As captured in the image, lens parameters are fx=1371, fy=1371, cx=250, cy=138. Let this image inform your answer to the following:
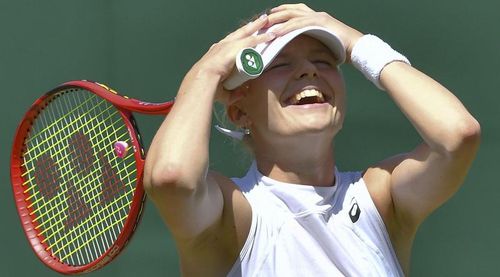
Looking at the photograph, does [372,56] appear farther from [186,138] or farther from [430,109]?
[186,138]

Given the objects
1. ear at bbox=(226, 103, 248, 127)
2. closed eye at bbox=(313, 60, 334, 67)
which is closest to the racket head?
ear at bbox=(226, 103, 248, 127)

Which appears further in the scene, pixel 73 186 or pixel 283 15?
pixel 73 186

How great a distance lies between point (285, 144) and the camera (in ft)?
9.78

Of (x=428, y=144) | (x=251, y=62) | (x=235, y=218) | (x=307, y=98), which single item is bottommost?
(x=235, y=218)

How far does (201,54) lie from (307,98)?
959mm

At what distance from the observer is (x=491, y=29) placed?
3.85m

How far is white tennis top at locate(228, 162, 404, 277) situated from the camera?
2.90 meters

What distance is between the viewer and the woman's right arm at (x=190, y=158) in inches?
110

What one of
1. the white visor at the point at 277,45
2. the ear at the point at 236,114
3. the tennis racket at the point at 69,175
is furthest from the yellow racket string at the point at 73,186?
the white visor at the point at 277,45

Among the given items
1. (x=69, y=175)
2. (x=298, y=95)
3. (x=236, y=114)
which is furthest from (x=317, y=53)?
(x=69, y=175)

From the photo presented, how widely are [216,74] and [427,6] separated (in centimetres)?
111

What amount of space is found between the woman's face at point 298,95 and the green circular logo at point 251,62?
9 centimetres

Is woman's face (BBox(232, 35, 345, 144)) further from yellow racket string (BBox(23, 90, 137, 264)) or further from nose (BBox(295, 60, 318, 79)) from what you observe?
yellow racket string (BBox(23, 90, 137, 264))

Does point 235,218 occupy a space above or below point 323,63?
below
